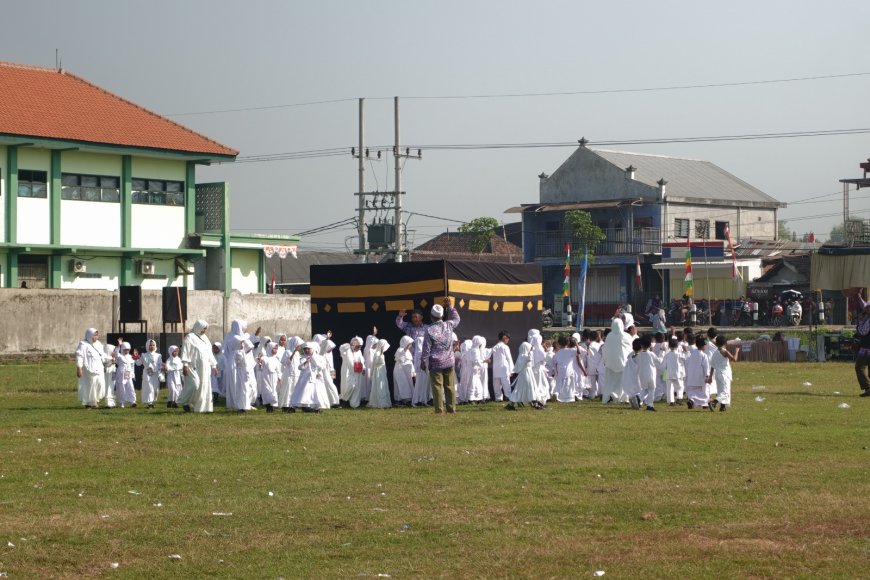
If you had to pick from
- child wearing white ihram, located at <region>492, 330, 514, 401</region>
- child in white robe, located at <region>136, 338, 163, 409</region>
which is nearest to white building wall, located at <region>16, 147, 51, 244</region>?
child in white robe, located at <region>136, 338, 163, 409</region>

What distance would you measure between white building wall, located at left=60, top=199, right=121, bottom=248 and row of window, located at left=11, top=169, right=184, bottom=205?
0.23 m

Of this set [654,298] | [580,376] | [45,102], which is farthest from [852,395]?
[654,298]

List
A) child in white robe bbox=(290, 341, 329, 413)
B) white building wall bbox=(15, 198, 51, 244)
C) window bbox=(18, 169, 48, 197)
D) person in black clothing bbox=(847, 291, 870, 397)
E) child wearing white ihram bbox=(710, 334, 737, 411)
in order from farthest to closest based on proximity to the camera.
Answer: window bbox=(18, 169, 48, 197) < white building wall bbox=(15, 198, 51, 244) < person in black clothing bbox=(847, 291, 870, 397) < child in white robe bbox=(290, 341, 329, 413) < child wearing white ihram bbox=(710, 334, 737, 411)

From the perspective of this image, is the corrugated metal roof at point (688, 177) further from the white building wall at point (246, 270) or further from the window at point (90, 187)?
the window at point (90, 187)

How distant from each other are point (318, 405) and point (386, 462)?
24.2ft

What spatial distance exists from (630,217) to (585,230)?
352 cm

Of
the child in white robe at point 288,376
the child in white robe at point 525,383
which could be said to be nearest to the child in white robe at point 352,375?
the child in white robe at point 288,376

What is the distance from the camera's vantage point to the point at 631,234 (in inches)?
2459

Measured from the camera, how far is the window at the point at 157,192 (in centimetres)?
4147

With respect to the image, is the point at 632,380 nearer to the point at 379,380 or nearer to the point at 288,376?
the point at 379,380

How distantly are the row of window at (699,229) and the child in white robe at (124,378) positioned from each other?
4357 centimetres

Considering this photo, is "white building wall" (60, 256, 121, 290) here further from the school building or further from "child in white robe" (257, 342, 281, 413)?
"child in white robe" (257, 342, 281, 413)

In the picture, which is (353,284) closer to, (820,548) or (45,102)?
(820,548)

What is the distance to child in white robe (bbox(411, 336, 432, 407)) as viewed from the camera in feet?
74.3
